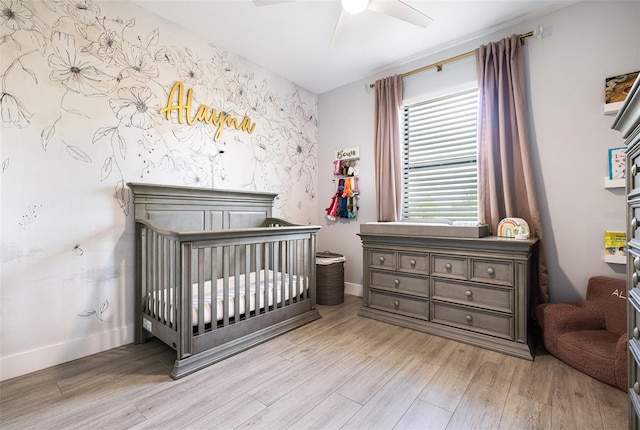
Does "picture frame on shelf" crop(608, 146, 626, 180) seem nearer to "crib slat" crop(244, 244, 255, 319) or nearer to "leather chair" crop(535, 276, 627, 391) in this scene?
"leather chair" crop(535, 276, 627, 391)

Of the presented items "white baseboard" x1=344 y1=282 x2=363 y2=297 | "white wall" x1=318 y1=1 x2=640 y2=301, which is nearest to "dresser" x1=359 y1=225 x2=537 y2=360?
"white wall" x1=318 y1=1 x2=640 y2=301

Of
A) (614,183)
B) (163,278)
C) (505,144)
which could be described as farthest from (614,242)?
(163,278)

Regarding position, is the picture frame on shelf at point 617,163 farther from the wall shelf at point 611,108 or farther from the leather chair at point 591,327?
the leather chair at point 591,327

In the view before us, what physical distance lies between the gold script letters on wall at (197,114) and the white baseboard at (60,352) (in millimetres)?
1687

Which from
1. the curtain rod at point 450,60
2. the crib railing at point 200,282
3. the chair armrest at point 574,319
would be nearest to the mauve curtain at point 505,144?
the curtain rod at point 450,60

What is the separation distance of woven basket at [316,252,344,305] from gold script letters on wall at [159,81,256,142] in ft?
5.36

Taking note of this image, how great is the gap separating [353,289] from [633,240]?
257 cm

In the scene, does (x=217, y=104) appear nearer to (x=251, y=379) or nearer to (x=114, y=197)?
(x=114, y=197)

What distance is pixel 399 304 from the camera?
2463mm

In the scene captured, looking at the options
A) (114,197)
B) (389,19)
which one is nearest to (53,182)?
(114,197)

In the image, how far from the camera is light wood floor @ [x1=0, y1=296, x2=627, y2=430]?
130 centimetres

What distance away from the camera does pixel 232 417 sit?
4.36 feet

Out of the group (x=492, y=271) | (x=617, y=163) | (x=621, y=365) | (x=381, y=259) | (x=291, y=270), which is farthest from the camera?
(x=381, y=259)

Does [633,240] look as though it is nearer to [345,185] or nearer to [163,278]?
[163,278]
